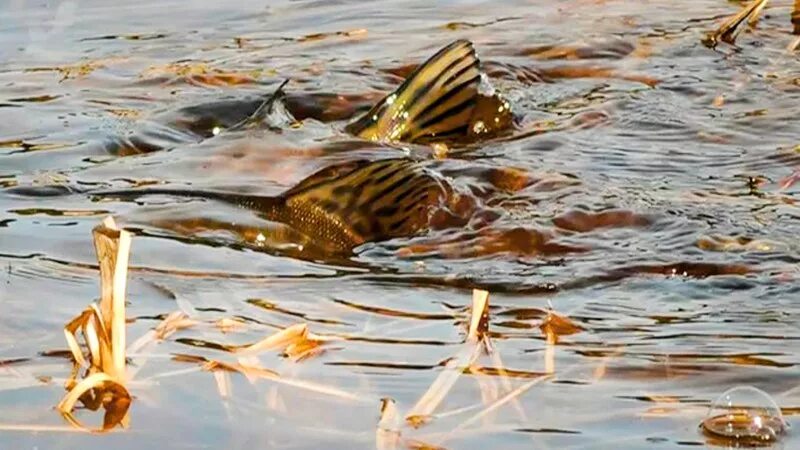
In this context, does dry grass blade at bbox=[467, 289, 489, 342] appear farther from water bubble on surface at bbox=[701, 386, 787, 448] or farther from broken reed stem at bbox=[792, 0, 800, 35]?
broken reed stem at bbox=[792, 0, 800, 35]

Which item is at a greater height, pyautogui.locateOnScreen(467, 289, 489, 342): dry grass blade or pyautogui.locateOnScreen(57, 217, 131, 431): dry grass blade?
pyautogui.locateOnScreen(467, 289, 489, 342): dry grass blade

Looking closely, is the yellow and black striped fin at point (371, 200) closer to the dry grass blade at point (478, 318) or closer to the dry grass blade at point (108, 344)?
the dry grass blade at point (478, 318)

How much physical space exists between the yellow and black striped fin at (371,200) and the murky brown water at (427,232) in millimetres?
82

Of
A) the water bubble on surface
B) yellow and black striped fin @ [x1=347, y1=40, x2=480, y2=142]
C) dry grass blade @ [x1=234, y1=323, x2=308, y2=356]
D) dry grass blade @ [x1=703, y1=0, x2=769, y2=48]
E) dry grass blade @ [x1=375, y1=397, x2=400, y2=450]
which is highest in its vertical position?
dry grass blade @ [x1=703, y1=0, x2=769, y2=48]

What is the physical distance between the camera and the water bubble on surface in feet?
7.89

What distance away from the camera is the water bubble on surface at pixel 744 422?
2406 millimetres

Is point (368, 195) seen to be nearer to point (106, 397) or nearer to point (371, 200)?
point (371, 200)

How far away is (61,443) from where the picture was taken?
2.46 meters

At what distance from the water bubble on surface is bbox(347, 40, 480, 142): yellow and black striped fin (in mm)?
2309

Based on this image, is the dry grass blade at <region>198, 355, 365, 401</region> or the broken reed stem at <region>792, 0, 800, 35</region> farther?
the broken reed stem at <region>792, 0, 800, 35</region>

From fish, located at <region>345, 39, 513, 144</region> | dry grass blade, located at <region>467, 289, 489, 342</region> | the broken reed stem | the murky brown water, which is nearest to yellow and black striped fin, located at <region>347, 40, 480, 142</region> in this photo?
fish, located at <region>345, 39, 513, 144</region>

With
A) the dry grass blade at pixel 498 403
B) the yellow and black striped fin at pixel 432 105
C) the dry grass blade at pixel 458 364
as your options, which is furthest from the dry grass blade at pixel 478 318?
the yellow and black striped fin at pixel 432 105

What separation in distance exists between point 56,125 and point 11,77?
621 mm

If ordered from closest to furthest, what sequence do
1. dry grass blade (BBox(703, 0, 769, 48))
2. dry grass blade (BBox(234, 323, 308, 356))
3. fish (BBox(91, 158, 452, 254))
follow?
dry grass blade (BBox(234, 323, 308, 356))
fish (BBox(91, 158, 452, 254))
dry grass blade (BBox(703, 0, 769, 48))
